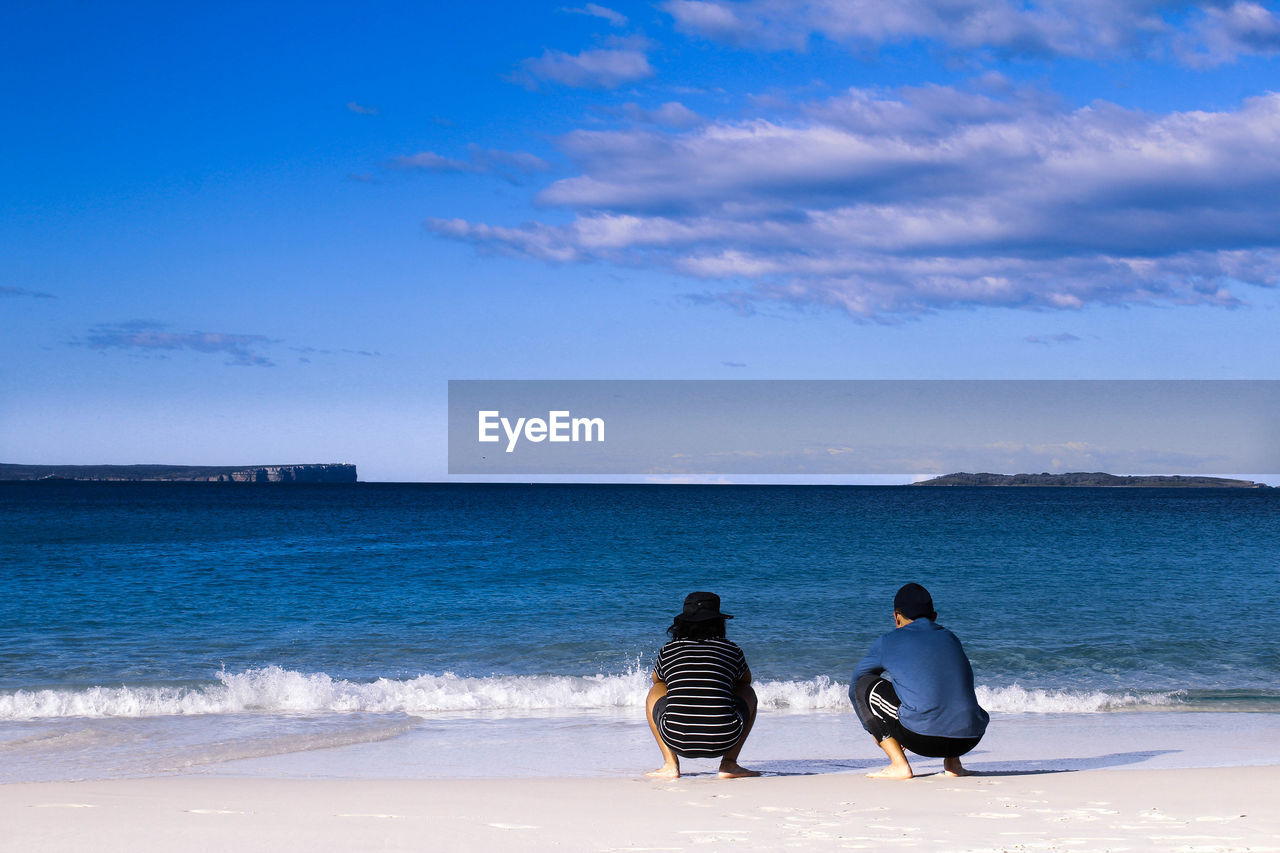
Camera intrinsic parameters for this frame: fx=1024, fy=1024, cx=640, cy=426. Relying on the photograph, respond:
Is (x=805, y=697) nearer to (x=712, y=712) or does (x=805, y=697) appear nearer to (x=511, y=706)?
(x=511, y=706)

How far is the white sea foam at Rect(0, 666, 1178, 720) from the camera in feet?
35.7

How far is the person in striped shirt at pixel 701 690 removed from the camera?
667 cm

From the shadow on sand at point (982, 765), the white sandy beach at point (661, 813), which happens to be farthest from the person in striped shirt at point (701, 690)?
the shadow on sand at point (982, 765)

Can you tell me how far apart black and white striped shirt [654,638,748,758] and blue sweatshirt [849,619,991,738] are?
101 centimetres

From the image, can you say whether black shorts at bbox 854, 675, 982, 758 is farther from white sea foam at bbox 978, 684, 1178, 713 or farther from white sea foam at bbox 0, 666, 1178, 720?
white sea foam at bbox 978, 684, 1178, 713

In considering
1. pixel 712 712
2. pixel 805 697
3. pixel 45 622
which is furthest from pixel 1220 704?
pixel 45 622

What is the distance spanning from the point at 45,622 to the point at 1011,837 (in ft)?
55.0

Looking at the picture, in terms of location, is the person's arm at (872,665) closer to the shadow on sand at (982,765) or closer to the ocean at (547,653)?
the shadow on sand at (982,765)

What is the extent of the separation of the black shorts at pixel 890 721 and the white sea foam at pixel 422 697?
451 centimetres

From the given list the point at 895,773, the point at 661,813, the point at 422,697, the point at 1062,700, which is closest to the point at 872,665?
the point at 895,773

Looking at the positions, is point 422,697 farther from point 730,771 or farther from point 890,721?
point 890,721

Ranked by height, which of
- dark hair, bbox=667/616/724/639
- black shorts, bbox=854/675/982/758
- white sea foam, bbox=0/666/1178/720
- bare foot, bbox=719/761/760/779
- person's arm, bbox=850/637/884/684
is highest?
dark hair, bbox=667/616/724/639

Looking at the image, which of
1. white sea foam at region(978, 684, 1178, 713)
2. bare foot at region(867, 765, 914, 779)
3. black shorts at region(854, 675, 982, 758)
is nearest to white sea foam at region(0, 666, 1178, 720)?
white sea foam at region(978, 684, 1178, 713)

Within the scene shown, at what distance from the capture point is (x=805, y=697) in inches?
444
